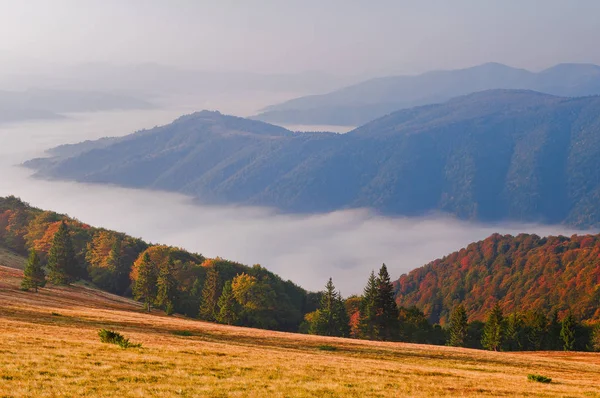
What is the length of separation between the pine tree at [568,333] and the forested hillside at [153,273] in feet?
192

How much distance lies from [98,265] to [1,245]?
30.1 metres

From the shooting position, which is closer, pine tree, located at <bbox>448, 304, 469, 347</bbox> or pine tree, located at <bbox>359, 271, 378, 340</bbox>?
pine tree, located at <bbox>359, 271, 378, 340</bbox>

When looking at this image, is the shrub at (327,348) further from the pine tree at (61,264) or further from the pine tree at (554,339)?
the pine tree at (61,264)

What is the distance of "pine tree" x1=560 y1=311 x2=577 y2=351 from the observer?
325 ft

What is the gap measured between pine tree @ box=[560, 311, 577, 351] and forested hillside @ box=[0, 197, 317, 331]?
5852 cm

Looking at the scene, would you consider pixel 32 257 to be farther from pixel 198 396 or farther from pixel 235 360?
pixel 198 396

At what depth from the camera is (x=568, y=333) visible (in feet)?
329

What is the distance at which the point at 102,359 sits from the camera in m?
25.1

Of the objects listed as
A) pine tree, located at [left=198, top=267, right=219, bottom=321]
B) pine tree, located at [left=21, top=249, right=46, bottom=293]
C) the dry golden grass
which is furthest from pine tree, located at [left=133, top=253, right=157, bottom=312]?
the dry golden grass

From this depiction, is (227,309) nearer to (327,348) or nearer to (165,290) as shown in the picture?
(165,290)

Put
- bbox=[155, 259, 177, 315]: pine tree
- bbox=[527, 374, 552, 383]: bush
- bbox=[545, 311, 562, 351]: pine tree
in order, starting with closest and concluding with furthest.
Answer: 1. bbox=[527, 374, 552, 383]: bush
2. bbox=[545, 311, 562, 351]: pine tree
3. bbox=[155, 259, 177, 315]: pine tree

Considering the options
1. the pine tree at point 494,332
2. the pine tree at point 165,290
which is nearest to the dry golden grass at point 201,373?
the pine tree at point 494,332

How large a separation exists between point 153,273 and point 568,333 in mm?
81308

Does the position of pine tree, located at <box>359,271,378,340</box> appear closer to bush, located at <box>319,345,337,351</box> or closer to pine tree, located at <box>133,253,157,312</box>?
pine tree, located at <box>133,253,157,312</box>
